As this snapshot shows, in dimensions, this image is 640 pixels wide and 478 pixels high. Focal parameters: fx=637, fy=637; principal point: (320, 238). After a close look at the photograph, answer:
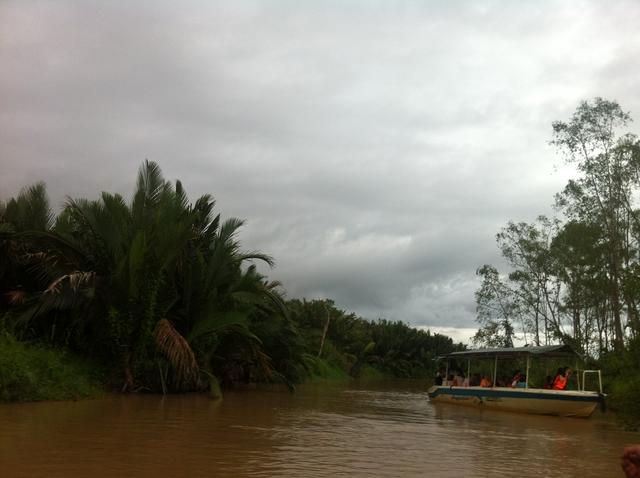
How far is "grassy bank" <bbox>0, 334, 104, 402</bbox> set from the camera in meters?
12.5

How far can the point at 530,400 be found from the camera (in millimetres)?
18812

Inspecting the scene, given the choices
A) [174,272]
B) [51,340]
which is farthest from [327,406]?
[51,340]

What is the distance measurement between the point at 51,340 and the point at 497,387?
13531mm

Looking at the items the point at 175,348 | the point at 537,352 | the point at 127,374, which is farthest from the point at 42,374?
the point at 537,352

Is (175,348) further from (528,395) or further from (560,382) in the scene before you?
(560,382)

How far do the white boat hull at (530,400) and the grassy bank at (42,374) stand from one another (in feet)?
39.1

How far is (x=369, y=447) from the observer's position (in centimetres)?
955

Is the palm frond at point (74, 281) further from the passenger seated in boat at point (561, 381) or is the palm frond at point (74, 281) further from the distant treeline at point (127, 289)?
the passenger seated in boat at point (561, 381)

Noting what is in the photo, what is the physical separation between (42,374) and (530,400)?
13337 mm

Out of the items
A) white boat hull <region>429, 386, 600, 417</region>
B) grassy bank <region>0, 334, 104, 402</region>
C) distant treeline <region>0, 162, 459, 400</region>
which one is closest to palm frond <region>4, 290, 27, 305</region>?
distant treeline <region>0, 162, 459, 400</region>

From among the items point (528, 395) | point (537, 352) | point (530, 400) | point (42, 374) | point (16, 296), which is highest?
point (16, 296)

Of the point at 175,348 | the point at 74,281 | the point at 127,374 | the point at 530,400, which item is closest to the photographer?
the point at 74,281

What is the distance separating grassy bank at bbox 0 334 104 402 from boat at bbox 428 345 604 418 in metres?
11.9

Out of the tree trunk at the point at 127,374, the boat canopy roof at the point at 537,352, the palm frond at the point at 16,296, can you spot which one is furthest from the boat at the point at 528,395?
the palm frond at the point at 16,296
